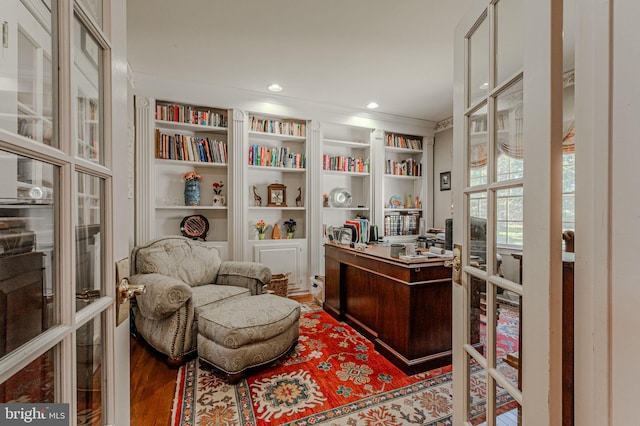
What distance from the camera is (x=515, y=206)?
0.85 metres

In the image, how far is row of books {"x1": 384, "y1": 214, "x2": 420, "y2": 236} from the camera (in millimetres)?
4199

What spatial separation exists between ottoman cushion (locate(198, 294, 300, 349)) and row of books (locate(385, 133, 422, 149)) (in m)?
3.05

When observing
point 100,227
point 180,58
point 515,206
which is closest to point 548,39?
point 515,206

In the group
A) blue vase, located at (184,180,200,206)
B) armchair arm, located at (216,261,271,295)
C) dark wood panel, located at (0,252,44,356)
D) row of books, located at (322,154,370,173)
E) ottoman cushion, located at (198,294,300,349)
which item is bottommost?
ottoman cushion, located at (198,294,300,349)

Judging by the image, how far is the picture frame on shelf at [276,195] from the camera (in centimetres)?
360

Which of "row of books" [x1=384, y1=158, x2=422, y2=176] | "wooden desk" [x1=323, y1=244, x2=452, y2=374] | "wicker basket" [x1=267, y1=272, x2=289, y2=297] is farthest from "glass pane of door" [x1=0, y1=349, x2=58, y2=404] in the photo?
"row of books" [x1=384, y1=158, x2=422, y2=176]

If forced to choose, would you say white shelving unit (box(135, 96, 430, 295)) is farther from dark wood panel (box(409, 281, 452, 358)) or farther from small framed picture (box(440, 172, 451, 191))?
dark wood panel (box(409, 281, 452, 358))

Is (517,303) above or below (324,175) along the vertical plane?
below

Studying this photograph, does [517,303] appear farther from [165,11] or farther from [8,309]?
[165,11]

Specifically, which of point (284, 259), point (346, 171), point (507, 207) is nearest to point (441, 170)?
point (346, 171)

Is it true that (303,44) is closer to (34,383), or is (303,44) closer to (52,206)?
(52,206)

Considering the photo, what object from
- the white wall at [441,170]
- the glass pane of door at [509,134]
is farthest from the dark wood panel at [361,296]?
the white wall at [441,170]

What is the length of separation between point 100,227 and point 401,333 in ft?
6.18

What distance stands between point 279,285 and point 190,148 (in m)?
1.87
